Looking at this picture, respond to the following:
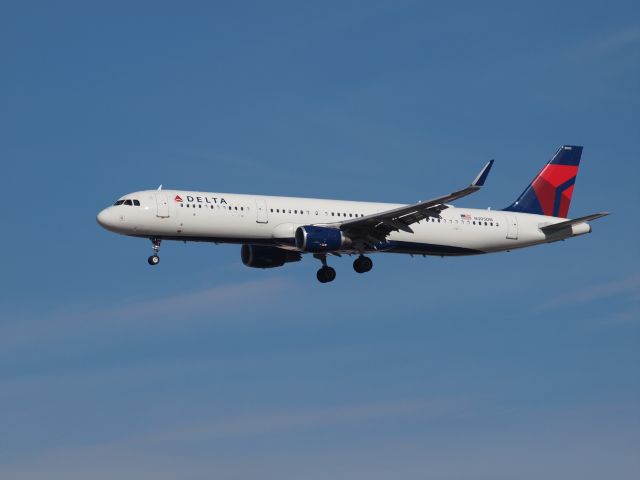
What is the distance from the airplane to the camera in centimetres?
6631

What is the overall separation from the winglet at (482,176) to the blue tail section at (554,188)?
16.8 metres

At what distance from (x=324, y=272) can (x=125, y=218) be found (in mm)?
13403

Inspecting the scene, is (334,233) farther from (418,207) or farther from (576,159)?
(576,159)

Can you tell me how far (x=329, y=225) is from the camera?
69.6 meters

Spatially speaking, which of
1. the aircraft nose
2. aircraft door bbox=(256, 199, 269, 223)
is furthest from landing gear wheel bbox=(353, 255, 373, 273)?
the aircraft nose

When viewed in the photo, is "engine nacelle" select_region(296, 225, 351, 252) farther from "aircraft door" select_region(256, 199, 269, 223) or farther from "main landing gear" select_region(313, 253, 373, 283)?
"main landing gear" select_region(313, 253, 373, 283)

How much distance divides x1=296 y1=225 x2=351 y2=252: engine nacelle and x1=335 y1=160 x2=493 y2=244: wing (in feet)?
2.95

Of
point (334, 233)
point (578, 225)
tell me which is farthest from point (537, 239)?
point (334, 233)

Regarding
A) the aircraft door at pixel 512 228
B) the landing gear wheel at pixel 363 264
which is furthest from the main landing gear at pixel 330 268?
the aircraft door at pixel 512 228

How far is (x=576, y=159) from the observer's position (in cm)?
8275

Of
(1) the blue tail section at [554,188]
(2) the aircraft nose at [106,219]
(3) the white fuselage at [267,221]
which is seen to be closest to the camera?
(2) the aircraft nose at [106,219]

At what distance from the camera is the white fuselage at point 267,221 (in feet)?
217

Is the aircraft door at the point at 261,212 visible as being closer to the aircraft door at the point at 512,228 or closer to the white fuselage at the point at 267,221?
the white fuselage at the point at 267,221

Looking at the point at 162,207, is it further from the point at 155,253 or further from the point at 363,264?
the point at 363,264
